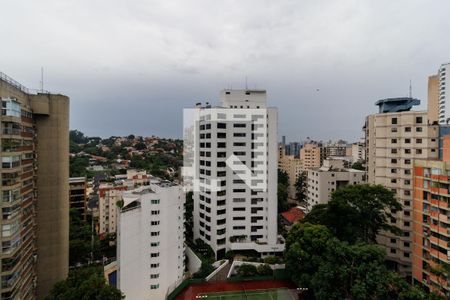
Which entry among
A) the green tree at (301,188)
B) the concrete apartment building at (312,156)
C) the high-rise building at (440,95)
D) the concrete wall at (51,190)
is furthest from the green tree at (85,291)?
the high-rise building at (440,95)

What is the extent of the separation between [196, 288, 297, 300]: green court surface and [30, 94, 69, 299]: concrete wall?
340 inches

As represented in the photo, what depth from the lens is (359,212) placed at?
18531mm

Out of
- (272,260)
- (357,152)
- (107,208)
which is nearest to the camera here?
(272,260)

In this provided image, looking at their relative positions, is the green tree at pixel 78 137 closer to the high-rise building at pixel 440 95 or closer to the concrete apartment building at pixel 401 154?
the concrete apartment building at pixel 401 154

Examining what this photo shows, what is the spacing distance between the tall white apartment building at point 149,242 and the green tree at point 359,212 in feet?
36.6

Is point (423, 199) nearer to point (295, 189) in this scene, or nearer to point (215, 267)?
point (215, 267)

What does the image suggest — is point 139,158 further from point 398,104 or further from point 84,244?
point 398,104

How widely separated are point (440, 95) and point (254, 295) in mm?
66978

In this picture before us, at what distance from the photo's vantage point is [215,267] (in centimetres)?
1956

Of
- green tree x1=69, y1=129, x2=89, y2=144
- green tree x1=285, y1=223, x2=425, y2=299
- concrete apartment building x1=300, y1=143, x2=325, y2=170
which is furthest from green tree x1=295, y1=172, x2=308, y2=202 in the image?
green tree x1=69, y1=129, x2=89, y2=144

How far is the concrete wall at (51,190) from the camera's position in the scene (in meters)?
14.7

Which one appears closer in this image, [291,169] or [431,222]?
[431,222]

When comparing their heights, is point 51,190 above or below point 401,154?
below

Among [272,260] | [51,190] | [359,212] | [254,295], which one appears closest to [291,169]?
[359,212]
